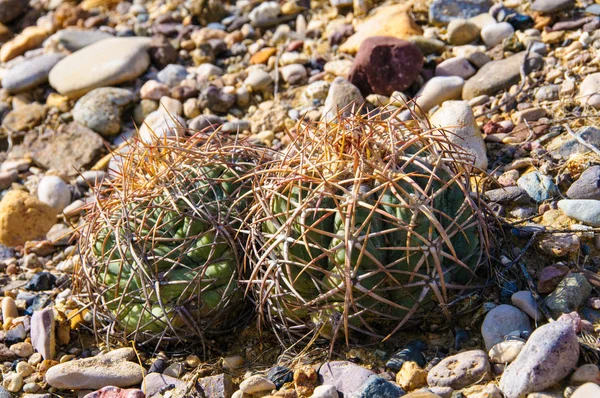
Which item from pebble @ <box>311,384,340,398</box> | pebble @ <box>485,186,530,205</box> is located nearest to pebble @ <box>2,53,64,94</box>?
pebble @ <box>485,186,530,205</box>

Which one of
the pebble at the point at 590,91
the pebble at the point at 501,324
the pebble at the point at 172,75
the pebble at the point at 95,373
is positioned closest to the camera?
the pebble at the point at 501,324

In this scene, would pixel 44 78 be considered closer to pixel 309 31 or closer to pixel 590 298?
pixel 309 31

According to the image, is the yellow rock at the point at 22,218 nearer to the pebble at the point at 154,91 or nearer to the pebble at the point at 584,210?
the pebble at the point at 154,91

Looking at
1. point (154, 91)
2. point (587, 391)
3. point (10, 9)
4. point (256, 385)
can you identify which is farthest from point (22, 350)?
point (10, 9)

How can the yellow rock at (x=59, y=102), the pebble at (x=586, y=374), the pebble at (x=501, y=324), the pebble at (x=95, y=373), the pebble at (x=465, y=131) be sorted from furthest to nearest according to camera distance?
the yellow rock at (x=59, y=102) < the pebble at (x=465, y=131) < the pebble at (x=95, y=373) < the pebble at (x=501, y=324) < the pebble at (x=586, y=374)

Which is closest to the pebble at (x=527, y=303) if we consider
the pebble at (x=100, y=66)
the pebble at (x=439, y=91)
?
the pebble at (x=439, y=91)

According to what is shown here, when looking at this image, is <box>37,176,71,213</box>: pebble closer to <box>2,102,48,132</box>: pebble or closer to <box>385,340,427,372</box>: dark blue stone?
<box>2,102,48,132</box>: pebble

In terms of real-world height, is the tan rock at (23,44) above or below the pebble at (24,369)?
above
